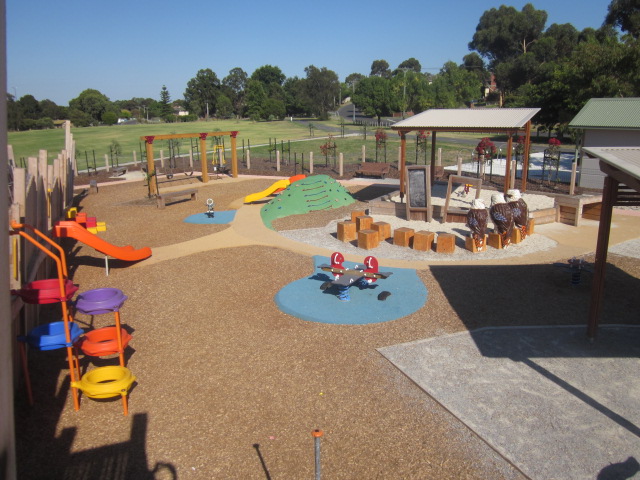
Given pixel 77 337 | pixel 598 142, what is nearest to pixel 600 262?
pixel 77 337

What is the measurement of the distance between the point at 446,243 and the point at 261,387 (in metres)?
7.67

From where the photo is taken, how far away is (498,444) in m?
5.77

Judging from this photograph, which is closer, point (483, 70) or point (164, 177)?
point (164, 177)

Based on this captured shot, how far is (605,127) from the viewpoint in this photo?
22.2 meters

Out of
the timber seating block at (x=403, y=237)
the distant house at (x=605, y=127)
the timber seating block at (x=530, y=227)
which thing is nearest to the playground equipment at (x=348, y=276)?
the timber seating block at (x=403, y=237)

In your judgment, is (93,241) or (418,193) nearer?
(93,241)

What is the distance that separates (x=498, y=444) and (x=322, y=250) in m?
8.84

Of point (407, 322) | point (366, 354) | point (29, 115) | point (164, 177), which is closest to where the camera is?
point (366, 354)

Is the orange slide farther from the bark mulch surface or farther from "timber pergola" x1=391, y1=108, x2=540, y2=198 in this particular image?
"timber pergola" x1=391, y1=108, x2=540, y2=198

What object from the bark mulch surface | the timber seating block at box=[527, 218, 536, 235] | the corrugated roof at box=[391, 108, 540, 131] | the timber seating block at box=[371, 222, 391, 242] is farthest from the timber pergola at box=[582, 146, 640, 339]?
the corrugated roof at box=[391, 108, 540, 131]

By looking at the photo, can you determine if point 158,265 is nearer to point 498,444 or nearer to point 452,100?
point 498,444

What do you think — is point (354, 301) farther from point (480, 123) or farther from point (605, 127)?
point (605, 127)

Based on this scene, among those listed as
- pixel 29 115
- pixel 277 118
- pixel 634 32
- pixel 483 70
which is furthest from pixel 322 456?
pixel 483 70

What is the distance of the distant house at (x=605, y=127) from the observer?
22000 millimetres
